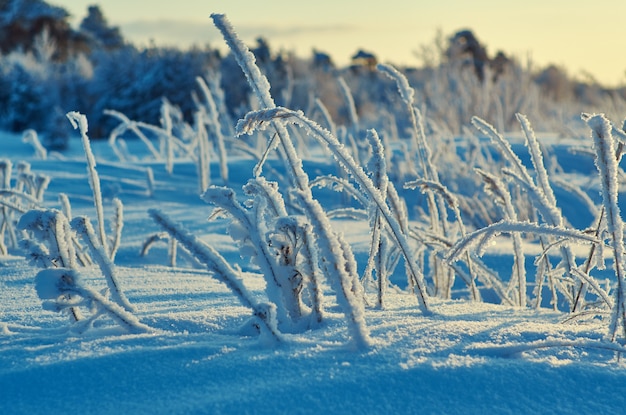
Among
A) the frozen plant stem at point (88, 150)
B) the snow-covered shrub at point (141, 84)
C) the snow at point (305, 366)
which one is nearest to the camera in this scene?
the snow at point (305, 366)

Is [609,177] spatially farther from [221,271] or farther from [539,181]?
[539,181]

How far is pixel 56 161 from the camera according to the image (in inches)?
161

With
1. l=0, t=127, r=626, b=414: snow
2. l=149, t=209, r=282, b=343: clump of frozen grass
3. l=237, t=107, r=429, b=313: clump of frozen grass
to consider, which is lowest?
l=0, t=127, r=626, b=414: snow

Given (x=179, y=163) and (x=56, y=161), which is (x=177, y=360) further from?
(x=179, y=163)

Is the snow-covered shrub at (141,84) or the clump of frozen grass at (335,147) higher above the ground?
the snow-covered shrub at (141,84)

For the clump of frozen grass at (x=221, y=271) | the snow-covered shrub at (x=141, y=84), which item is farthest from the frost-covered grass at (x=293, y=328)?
the snow-covered shrub at (x=141, y=84)

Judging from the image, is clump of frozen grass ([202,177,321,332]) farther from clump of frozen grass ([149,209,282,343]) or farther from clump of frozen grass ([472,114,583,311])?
clump of frozen grass ([472,114,583,311])

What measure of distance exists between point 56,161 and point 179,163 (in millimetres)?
784

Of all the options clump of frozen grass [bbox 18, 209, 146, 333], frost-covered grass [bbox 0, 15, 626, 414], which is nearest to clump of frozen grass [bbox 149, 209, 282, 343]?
frost-covered grass [bbox 0, 15, 626, 414]

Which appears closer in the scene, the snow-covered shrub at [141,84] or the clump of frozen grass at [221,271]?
the clump of frozen grass at [221,271]

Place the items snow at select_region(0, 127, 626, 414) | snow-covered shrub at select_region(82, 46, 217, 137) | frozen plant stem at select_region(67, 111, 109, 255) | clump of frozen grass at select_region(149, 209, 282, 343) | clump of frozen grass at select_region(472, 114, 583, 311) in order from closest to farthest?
1. snow at select_region(0, 127, 626, 414)
2. clump of frozen grass at select_region(149, 209, 282, 343)
3. clump of frozen grass at select_region(472, 114, 583, 311)
4. frozen plant stem at select_region(67, 111, 109, 255)
5. snow-covered shrub at select_region(82, 46, 217, 137)

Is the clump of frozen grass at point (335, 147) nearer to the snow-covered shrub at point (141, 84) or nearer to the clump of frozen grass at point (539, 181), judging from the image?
the clump of frozen grass at point (539, 181)

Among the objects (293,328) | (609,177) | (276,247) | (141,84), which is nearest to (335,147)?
(276,247)

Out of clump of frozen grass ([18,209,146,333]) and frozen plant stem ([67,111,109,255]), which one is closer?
clump of frozen grass ([18,209,146,333])
